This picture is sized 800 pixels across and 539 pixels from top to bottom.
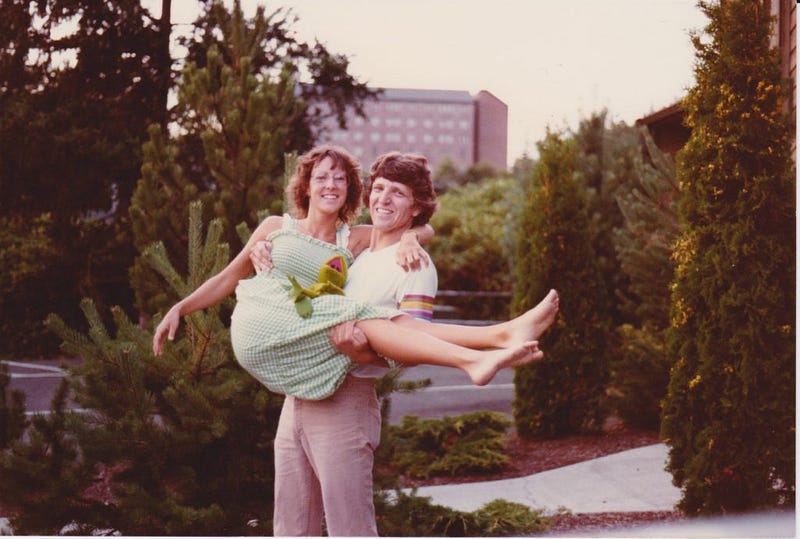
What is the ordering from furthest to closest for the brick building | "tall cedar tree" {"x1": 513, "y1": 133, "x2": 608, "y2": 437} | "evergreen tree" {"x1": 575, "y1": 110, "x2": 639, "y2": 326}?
"evergreen tree" {"x1": 575, "y1": 110, "x2": 639, "y2": 326}
"tall cedar tree" {"x1": 513, "y1": 133, "x2": 608, "y2": 437}
the brick building

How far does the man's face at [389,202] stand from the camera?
6.86 ft

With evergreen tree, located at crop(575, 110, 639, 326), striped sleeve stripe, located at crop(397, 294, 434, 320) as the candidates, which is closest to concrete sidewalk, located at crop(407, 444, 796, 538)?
striped sleeve stripe, located at crop(397, 294, 434, 320)

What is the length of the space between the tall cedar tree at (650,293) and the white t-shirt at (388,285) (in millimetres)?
3934

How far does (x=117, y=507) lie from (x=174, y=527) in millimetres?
281

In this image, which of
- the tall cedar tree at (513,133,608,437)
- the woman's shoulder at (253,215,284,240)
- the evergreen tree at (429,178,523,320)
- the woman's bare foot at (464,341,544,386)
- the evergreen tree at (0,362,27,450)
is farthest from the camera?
the evergreen tree at (429,178,523,320)

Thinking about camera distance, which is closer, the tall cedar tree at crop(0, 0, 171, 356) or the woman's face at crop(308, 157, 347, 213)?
the woman's face at crop(308, 157, 347, 213)

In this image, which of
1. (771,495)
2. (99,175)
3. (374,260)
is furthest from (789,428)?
(99,175)

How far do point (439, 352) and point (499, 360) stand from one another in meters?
0.14

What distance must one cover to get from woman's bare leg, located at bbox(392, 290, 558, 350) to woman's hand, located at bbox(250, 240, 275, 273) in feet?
1.21

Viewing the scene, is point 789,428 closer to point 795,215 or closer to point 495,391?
point 795,215

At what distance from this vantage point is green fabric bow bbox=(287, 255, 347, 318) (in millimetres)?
1986

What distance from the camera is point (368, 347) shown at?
1.95m

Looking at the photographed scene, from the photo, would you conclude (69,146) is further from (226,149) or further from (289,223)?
(289,223)

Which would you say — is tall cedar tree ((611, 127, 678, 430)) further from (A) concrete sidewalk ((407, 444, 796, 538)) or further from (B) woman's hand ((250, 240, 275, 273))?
(B) woman's hand ((250, 240, 275, 273))
